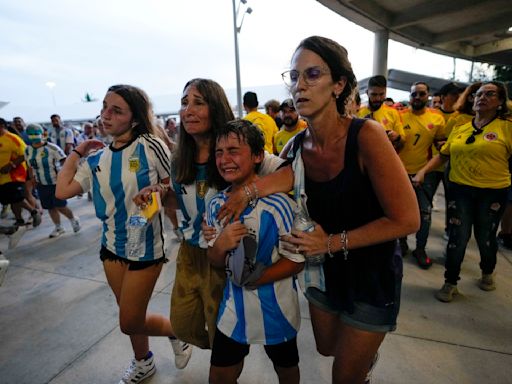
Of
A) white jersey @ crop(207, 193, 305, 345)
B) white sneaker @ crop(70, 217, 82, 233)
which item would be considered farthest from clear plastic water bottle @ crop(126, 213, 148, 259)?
white sneaker @ crop(70, 217, 82, 233)

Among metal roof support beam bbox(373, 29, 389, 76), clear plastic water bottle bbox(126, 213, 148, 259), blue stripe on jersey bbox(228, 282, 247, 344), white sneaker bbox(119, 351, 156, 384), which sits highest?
metal roof support beam bbox(373, 29, 389, 76)

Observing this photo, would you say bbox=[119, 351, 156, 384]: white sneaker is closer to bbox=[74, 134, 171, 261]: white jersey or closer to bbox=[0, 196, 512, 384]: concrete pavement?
bbox=[0, 196, 512, 384]: concrete pavement

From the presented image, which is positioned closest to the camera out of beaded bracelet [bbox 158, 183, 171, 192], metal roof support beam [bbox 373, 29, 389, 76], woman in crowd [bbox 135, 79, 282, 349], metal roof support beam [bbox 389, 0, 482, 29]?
woman in crowd [bbox 135, 79, 282, 349]

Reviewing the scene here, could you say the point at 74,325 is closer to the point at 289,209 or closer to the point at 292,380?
the point at 292,380

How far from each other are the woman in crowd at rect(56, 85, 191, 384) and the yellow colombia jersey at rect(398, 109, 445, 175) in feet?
9.89

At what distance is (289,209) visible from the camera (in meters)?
1.34

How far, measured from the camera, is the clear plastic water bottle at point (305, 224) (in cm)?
126

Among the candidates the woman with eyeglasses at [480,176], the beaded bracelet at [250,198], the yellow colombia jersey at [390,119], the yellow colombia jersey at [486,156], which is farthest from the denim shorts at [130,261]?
the yellow colombia jersey at [390,119]

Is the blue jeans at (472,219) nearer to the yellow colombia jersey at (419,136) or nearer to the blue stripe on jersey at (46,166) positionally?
the yellow colombia jersey at (419,136)

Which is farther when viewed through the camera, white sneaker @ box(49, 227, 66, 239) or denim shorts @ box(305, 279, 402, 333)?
white sneaker @ box(49, 227, 66, 239)

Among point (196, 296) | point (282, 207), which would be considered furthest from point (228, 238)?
point (196, 296)

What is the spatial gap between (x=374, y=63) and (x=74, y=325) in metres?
16.4

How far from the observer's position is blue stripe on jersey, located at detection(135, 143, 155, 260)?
71.7 inches

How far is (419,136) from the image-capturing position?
3.63 metres
